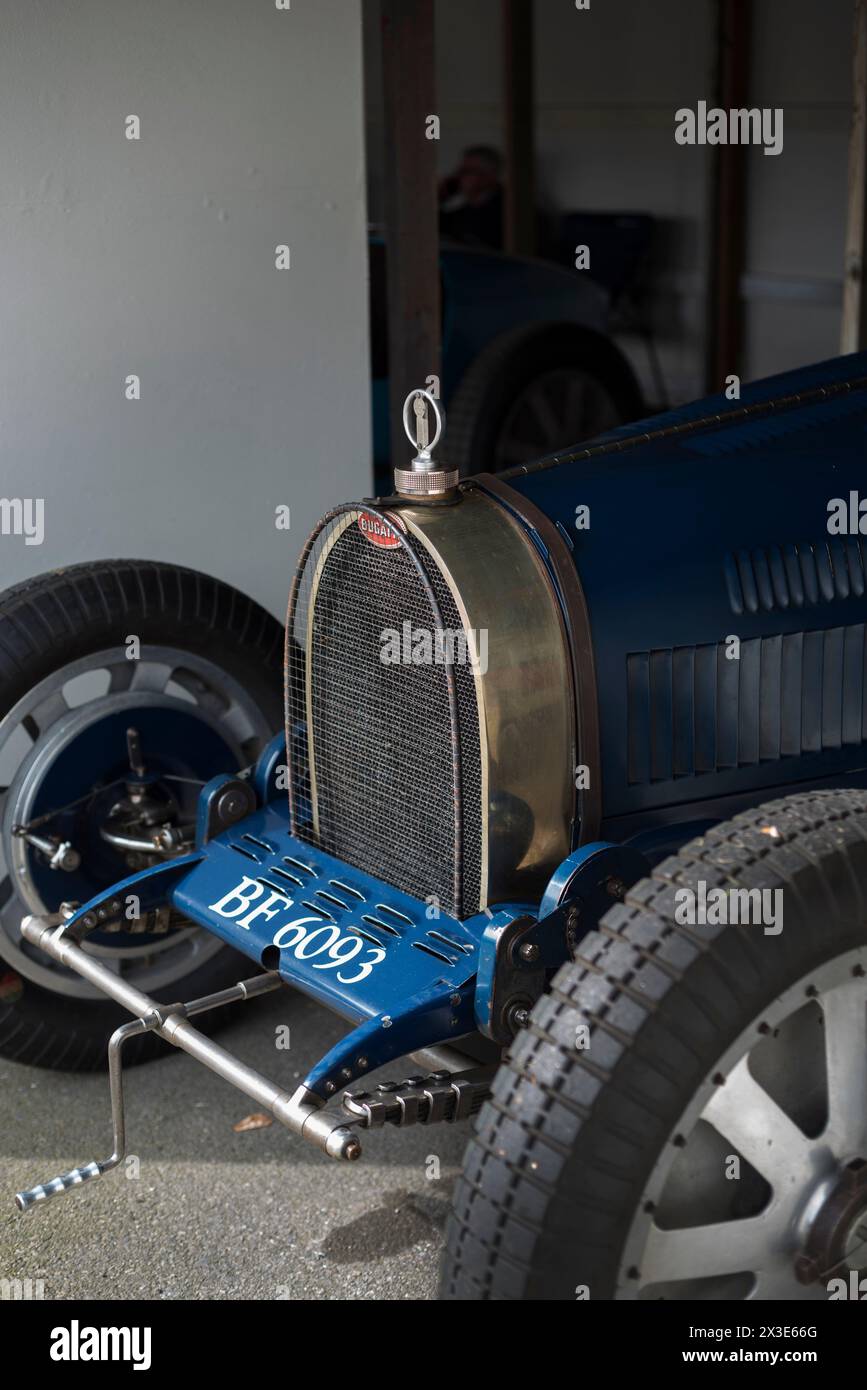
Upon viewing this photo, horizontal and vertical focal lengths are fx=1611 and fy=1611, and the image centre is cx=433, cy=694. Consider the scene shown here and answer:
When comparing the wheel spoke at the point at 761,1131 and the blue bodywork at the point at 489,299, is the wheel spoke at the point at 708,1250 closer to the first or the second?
the wheel spoke at the point at 761,1131

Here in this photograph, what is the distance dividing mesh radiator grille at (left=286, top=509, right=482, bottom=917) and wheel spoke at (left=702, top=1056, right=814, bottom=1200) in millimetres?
691

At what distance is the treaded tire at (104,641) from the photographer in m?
3.38

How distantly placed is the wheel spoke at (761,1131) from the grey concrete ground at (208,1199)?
0.83m

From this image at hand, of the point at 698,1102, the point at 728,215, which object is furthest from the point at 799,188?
the point at 698,1102

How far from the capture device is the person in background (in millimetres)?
9906

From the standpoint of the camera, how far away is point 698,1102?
7.48ft

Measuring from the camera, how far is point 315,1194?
3.26 m

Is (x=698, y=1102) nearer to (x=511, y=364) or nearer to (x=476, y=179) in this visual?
(x=511, y=364)

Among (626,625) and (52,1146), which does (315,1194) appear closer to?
(52,1146)

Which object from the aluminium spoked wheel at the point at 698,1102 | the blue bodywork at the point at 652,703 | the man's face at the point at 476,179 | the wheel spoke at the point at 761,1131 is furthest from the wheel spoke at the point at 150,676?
the man's face at the point at 476,179

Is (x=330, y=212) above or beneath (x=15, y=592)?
above

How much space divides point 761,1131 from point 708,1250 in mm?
191

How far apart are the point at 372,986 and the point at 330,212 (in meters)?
2.38

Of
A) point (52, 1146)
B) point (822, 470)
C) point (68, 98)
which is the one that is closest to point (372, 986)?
point (52, 1146)
